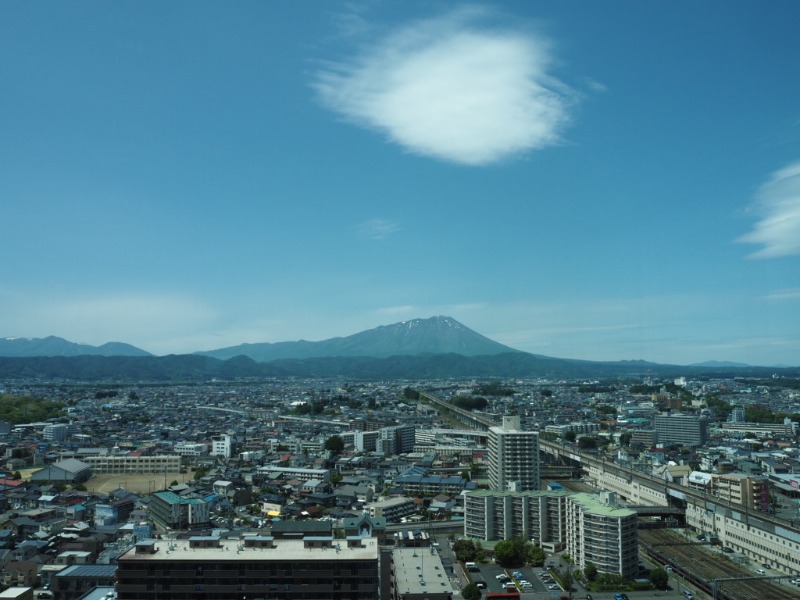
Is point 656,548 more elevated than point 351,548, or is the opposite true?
point 351,548

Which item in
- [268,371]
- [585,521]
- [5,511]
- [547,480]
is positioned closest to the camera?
[585,521]

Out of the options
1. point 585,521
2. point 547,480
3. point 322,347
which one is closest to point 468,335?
point 322,347

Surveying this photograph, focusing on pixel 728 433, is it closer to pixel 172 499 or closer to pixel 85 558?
pixel 172 499

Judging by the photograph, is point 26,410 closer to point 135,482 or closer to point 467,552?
point 135,482

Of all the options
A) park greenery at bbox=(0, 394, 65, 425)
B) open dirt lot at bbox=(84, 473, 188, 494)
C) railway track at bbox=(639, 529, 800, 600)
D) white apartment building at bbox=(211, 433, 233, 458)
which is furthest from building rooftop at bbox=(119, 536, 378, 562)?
park greenery at bbox=(0, 394, 65, 425)

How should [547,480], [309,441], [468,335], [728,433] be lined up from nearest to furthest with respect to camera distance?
1. [547,480]
2. [309,441]
3. [728,433]
4. [468,335]

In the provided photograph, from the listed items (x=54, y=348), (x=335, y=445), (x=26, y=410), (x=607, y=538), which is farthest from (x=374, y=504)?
(x=54, y=348)

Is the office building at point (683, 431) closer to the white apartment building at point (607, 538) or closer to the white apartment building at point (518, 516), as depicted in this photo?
the white apartment building at point (518, 516)
